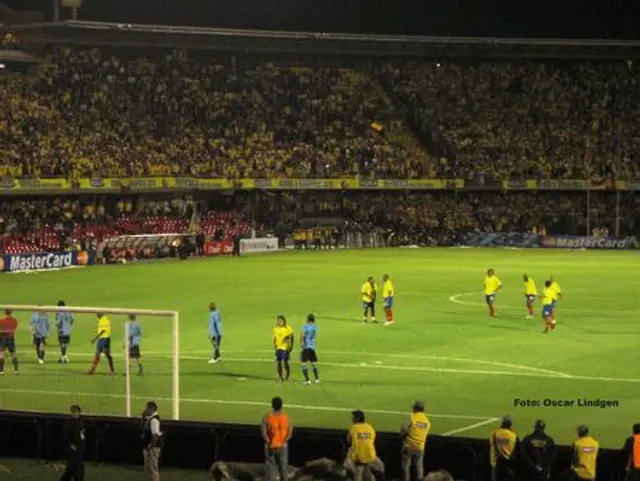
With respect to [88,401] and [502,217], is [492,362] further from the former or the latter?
[502,217]

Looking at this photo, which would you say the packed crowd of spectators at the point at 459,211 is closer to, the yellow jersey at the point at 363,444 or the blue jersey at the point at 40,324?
the blue jersey at the point at 40,324

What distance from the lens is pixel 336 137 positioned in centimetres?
8850

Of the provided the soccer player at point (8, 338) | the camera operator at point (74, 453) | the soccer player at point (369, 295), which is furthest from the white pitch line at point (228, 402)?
the soccer player at point (369, 295)

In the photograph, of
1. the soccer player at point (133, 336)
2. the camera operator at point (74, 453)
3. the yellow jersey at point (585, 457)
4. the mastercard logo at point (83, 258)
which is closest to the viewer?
the yellow jersey at point (585, 457)

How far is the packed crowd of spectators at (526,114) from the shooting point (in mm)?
89250

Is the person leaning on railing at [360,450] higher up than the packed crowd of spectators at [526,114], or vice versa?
the packed crowd of spectators at [526,114]

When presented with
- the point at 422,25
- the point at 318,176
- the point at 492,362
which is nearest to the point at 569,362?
the point at 492,362

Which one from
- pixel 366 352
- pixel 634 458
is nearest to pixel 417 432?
pixel 634 458

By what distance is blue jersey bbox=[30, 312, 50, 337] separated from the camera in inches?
1141

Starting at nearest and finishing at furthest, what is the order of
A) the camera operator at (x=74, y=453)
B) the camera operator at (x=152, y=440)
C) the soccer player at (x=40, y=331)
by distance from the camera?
the camera operator at (x=74, y=453), the camera operator at (x=152, y=440), the soccer player at (x=40, y=331)

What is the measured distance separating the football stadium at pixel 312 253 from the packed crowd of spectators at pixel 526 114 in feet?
0.68

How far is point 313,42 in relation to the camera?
9050 centimetres

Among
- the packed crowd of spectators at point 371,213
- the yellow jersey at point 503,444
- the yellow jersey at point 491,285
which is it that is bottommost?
the yellow jersey at point 503,444

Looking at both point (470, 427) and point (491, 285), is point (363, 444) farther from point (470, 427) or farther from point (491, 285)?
point (491, 285)
